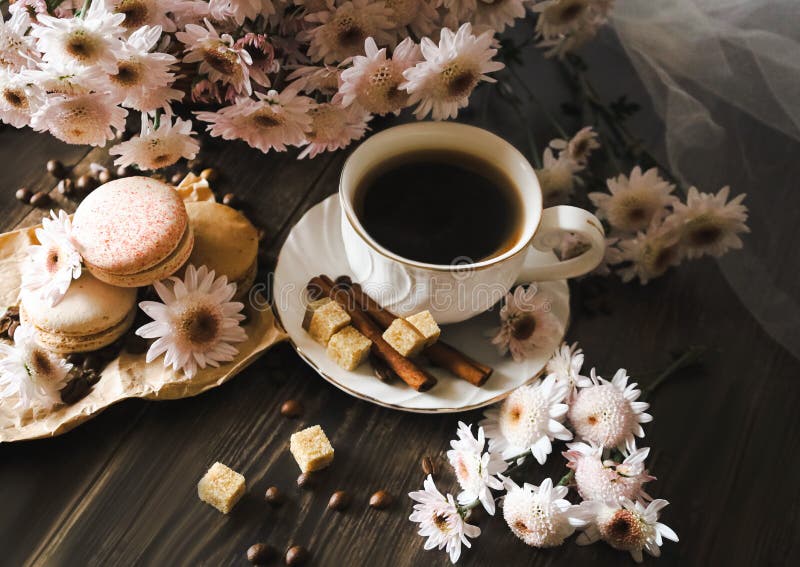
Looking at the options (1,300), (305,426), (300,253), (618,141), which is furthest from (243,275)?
(618,141)

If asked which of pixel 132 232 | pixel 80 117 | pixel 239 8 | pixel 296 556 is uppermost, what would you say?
pixel 239 8

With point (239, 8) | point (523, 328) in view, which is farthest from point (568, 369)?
point (239, 8)

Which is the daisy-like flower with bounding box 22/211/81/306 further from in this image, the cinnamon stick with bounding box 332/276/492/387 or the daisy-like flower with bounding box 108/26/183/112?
the cinnamon stick with bounding box 332/276/492/387

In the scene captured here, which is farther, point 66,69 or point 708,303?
point 708,303

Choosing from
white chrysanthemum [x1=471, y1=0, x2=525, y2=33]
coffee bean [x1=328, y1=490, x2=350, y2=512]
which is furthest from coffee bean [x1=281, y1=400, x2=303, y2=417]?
white chrysanthemum [x1=471, y1=0, x2=525, y2=33]

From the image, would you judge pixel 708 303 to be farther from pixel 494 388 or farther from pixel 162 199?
pixel 162 199

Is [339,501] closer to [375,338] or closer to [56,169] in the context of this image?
[375,338]

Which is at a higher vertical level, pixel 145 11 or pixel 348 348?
pixel 145 11

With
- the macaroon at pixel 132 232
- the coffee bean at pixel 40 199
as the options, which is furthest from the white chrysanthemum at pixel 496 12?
the coffee bean at pixel 40 199
